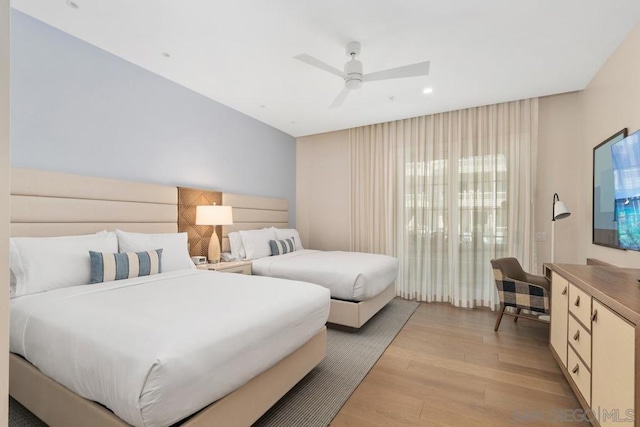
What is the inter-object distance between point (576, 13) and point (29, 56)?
165 inches

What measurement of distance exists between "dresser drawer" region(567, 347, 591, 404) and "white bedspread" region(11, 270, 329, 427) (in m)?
1.63

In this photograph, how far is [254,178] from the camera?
458cm

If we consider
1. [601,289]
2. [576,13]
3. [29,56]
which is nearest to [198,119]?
[29,56]

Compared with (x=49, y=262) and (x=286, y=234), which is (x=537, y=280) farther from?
(x=49, y=262)

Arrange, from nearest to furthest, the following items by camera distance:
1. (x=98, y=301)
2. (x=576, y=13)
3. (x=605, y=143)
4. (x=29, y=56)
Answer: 1. (x=98, y=301)
2. (x=576, y=13)
3. (x=29, y=56)
4. (x=605, y=143)

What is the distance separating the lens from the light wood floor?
72.1 inches

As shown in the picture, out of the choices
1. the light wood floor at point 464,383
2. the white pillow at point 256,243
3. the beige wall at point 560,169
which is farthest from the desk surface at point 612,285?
the white pillow at point 256,243

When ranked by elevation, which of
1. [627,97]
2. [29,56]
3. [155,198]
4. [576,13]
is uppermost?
[576,13]

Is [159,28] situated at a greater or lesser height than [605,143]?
greater

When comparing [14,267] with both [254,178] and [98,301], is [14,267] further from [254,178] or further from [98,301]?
[254,178]

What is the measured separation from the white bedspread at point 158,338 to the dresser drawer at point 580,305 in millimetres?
1641

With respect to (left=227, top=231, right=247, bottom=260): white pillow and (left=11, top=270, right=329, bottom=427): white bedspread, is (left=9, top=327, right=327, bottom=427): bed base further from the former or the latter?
(left=227, top=231, right=247, bottom=260): white pillow

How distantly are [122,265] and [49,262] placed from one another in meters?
0.44

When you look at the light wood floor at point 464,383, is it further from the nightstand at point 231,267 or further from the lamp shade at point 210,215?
the lamp shade at point 210,215
